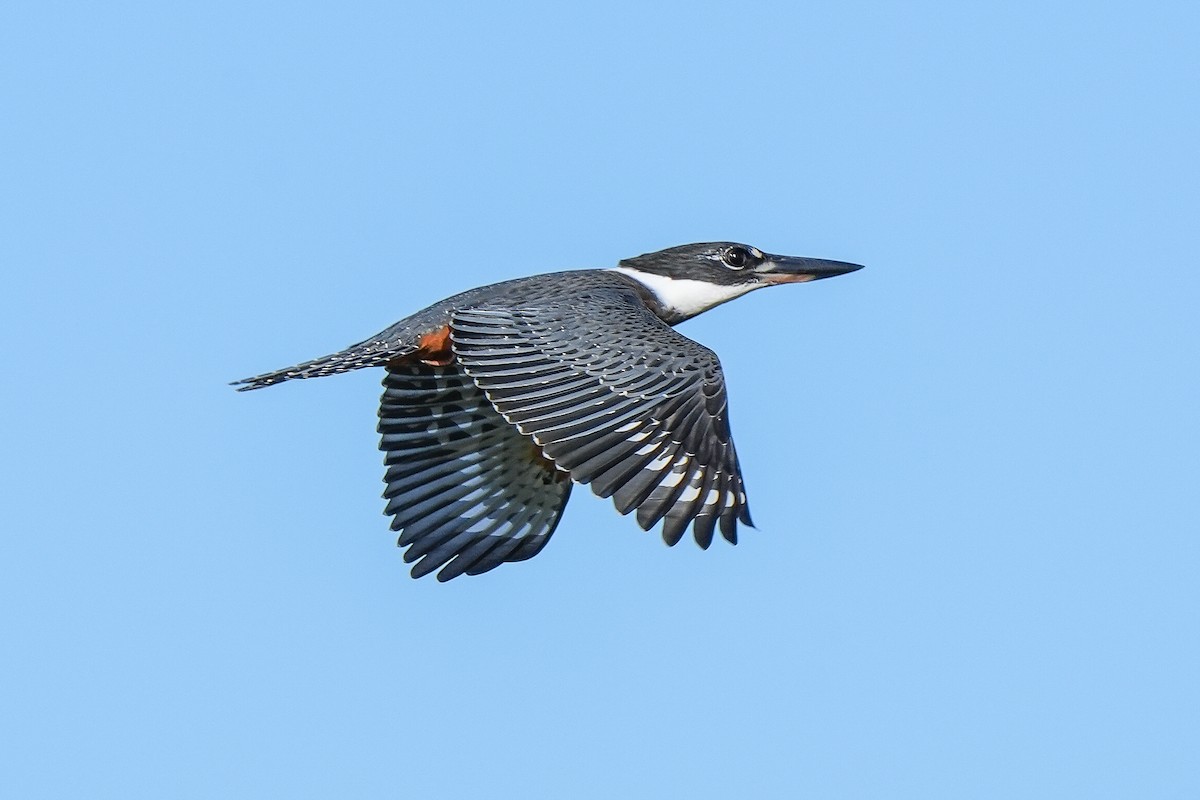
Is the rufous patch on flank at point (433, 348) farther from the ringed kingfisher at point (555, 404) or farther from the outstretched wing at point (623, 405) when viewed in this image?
the outstretched wing at point (623, 405)

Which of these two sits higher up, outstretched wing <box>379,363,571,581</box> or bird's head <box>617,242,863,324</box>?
bird's head <box>617,242,863,324</box>

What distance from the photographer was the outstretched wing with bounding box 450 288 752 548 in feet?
30.8

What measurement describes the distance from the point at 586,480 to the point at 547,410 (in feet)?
2.03

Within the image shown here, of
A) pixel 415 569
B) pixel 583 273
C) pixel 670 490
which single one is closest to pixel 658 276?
pixel 583 273

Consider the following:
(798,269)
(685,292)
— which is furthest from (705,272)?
(798,269)

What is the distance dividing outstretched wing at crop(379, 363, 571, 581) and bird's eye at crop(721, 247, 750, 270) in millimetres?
2036

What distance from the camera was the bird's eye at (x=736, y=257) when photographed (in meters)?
12.9

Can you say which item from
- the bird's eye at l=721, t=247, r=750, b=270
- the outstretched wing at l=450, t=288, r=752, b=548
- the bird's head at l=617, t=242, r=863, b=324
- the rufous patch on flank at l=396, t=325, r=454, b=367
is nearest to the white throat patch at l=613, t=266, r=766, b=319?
the bird's head at l=617, t=242, r=863, b=324

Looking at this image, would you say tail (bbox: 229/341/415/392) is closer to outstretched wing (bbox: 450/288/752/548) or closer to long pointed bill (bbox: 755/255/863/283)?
outstretched wing (bbox: 450/288/752/548)

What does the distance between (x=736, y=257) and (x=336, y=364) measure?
11.4 feet

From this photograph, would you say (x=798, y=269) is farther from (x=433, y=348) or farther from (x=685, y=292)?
(x=433, y=348)

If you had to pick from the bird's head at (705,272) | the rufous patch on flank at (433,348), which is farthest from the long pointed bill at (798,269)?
the rufous patch on flank at (433,348)

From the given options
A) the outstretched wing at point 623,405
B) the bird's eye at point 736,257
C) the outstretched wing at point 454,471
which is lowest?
the outstretched wing at point 454,471

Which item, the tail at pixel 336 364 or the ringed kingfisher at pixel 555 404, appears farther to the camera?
the tail at pixel 336 364
